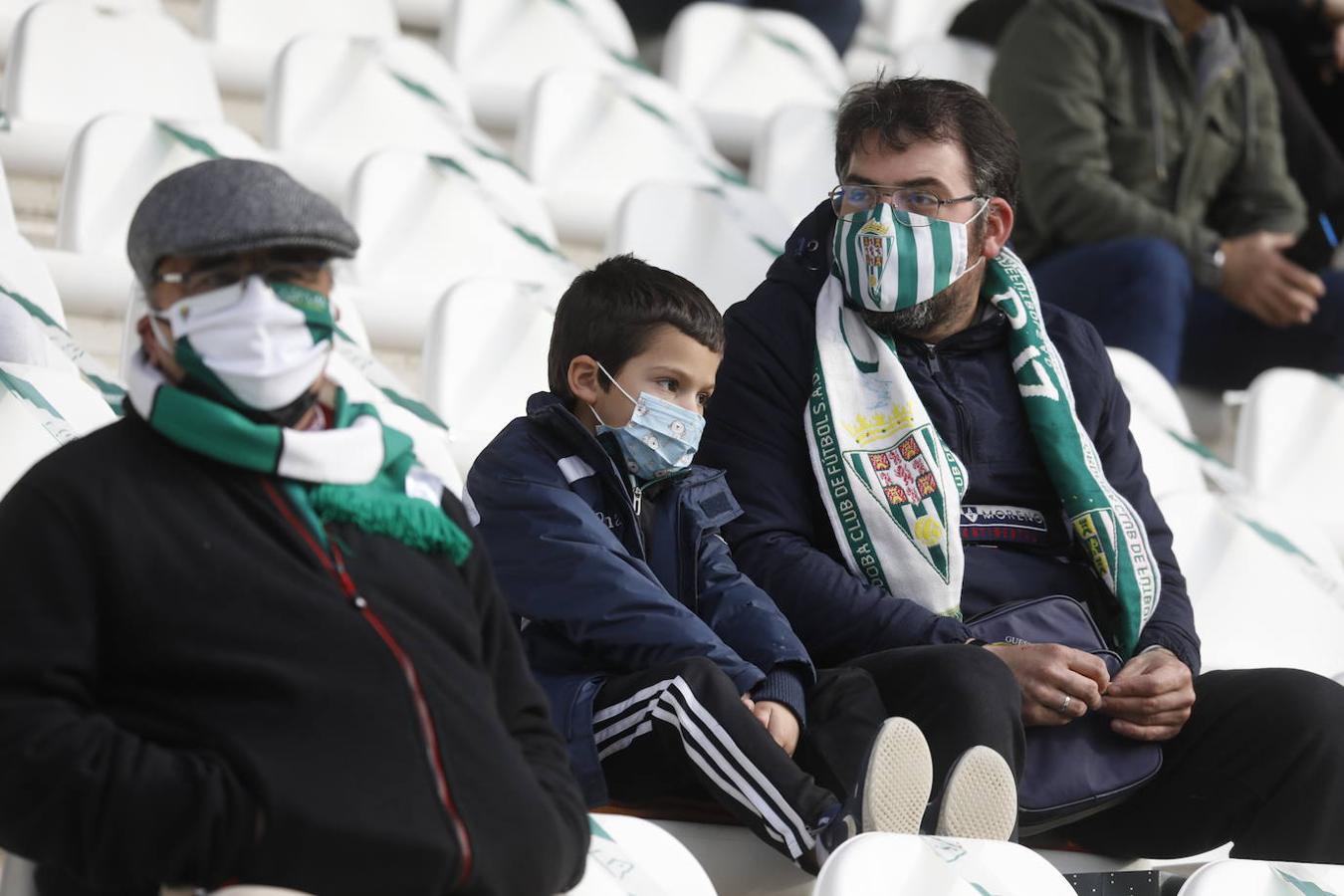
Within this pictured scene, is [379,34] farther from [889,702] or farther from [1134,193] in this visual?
[889,702]

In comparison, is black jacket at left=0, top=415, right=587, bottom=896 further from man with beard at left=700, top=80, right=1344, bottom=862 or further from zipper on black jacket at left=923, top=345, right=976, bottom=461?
zipper on black jacket at left=923, top=345, right=976, bottom=461

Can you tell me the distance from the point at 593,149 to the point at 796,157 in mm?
440

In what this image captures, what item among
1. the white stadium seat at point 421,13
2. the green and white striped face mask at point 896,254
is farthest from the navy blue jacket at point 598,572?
the white stadium seat at point 421,13

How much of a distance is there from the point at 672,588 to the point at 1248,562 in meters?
1.23

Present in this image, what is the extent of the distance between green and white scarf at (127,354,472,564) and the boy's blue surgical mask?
0.44 m

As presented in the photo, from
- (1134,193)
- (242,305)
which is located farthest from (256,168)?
(1134,193)

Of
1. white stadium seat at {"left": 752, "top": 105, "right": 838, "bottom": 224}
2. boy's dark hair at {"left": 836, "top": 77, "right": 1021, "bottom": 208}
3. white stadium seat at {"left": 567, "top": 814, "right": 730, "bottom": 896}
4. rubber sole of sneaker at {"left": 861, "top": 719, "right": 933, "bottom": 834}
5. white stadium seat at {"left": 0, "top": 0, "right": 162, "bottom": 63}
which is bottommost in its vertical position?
white stadium seat at {"left": 752, "top": 105, "right": 838, "bottom": 224}

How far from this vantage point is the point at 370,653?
1.46m

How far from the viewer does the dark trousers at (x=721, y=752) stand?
1.84m

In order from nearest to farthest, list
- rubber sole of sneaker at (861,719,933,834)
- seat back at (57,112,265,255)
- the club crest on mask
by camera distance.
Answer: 1. rubber sole of sneaker at (861,719,933,834)
2. the club crest on mask
3. seat back at (57,112,265,255)

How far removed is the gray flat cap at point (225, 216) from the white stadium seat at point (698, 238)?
191 centimetres

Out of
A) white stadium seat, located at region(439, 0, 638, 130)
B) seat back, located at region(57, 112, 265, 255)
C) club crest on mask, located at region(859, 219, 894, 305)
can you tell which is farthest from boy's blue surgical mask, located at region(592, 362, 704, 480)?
white stadium seat, located at region(439, 0, 638, 130)

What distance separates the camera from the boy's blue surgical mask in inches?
80.1

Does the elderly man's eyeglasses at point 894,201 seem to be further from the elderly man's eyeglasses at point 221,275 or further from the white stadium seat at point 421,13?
the white stadium seat at point 421,13
